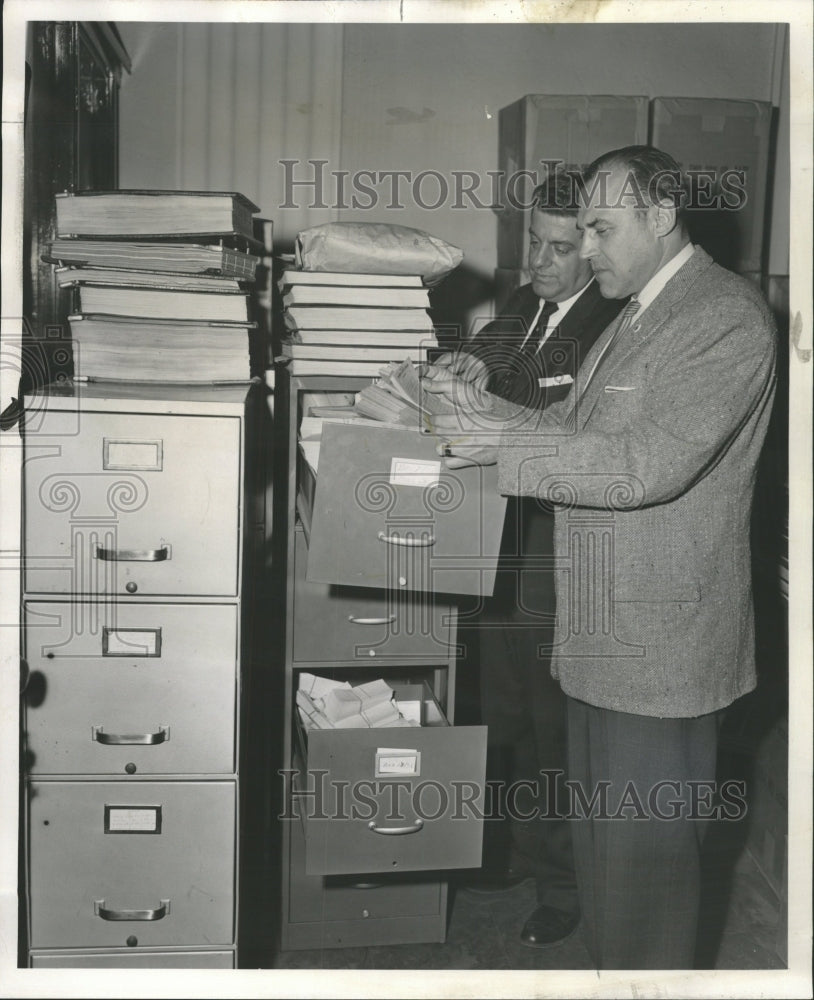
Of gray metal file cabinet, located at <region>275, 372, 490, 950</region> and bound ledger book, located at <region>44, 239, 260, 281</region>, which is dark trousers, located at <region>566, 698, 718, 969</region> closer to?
gray metal file cabinet, located at <region>275, 372, 490, 950</region>

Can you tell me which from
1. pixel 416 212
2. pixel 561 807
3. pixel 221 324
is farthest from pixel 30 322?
pixel 561 807

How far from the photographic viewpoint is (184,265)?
1.80m

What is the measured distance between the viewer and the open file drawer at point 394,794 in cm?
191

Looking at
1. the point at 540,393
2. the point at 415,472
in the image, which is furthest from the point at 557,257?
the point at 415,472

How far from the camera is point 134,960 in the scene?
179cm

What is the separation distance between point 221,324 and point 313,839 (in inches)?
39.8

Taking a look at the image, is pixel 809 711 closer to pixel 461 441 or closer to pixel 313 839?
pixel 461 441

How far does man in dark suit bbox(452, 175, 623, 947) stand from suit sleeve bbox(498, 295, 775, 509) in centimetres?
63

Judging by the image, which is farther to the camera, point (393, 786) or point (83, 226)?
point (393, 786)

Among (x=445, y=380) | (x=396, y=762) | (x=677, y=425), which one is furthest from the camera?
(x=396, y=762)

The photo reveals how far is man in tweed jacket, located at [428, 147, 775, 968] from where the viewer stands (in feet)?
5.23

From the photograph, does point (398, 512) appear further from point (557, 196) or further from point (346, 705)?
point (557, 196)

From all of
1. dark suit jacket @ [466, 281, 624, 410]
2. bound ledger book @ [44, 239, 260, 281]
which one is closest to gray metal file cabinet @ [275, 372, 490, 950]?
bound ledger book @ [44, 239, 260, 281]

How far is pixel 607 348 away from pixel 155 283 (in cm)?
84
